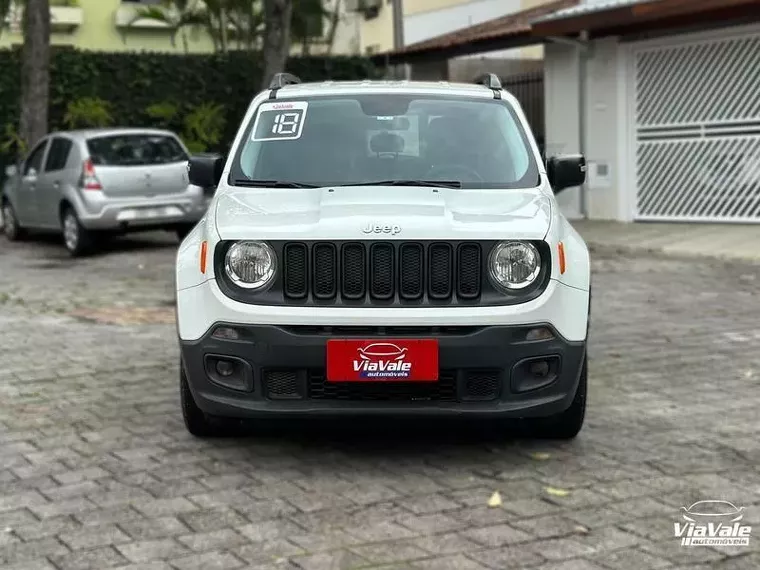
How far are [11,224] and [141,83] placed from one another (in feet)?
18.9

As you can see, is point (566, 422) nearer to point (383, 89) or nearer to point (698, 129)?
point (383, 89)

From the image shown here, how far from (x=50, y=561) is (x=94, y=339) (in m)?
4.42

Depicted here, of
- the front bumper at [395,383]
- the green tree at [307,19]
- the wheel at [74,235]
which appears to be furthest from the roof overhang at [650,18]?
the front bumper at [395,383]

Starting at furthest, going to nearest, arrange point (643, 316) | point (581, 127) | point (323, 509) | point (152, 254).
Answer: point (581, 127) → point (152, 254) → point (643, 316) → point (323, 509)

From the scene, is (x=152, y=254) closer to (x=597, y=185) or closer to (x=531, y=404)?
(x=597, y=185)

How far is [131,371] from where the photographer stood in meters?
6.96

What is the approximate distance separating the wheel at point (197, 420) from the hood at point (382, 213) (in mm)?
885

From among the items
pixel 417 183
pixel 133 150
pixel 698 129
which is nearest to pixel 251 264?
pixel 417 183

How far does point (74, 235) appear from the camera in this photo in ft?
45.5

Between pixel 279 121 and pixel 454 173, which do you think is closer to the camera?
pixel 454 173

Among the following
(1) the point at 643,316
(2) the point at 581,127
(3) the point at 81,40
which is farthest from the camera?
(3) the point at 81,40

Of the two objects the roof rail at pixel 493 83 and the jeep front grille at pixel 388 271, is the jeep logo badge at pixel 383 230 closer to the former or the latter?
the jeep front grille at pixel 388 271

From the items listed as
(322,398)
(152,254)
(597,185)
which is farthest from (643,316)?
(597,185)

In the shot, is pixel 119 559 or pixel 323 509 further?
pixel 323 509
